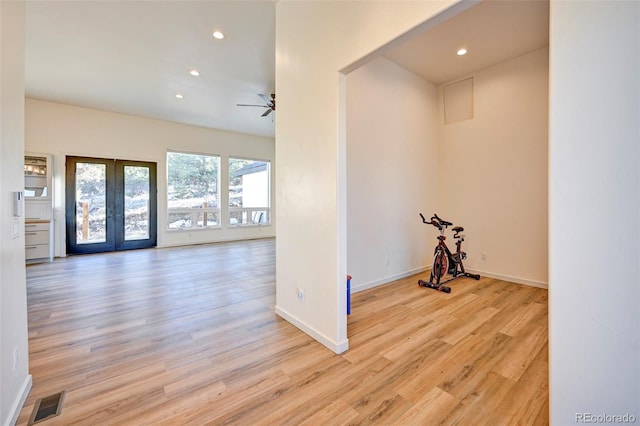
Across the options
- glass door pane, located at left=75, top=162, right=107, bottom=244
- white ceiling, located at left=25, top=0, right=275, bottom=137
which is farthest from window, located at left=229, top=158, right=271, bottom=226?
glass door pane, located at left=75, top=162, right=107, bottom=244

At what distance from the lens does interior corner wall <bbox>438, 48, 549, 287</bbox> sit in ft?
12.6

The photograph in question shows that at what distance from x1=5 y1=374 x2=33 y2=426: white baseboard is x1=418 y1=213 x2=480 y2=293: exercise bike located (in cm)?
400

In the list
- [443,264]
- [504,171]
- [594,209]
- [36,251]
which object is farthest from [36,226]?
[504,171]

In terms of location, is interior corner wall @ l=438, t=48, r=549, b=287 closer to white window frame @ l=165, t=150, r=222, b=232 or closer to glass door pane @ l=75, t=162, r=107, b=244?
white window frame @ l=165, t=150, r=222, b=232

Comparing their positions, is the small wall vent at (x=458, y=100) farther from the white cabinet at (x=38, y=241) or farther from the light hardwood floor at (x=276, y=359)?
the white cabinet at (x=38, y=241)

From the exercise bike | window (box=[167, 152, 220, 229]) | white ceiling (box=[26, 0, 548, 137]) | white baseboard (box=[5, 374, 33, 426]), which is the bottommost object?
white baseboard (box=[5, 374, 33, 426])

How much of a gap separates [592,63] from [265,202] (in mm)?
8783

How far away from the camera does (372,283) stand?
3893 millimetres

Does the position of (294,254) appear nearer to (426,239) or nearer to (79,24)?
(426,239)

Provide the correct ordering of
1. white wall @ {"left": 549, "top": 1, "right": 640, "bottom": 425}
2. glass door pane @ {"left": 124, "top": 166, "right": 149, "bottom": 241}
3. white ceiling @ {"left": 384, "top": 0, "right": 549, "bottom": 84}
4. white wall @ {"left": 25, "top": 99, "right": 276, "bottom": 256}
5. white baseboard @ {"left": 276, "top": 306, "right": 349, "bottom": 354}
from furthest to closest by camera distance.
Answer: glass door pane @ {"left": 124, "top": 166, "right": 149, "bottom": 241} < white wall @ {"left": 25, "top": 99, "right": 276, "bottom": 256} < white ceiling @ {"left": 384, "top": 0, "right": 549, "bottom": 84} < white baseboard @ {"left": 276, "top": 306, "right": 349, "bottom": 354} < white wall @ {"left": 549, "top": 1, "right": 640, "bottom": 425}

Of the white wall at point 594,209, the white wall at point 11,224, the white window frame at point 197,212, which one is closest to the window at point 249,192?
the white window frame at point 197,212

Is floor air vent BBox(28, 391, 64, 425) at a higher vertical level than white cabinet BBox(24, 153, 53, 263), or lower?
lower

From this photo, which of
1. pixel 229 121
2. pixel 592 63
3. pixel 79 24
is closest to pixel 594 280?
pixel 592 63

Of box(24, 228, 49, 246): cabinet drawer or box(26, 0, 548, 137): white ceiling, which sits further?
box(24, 228, 49, 246): cabinet drawer
